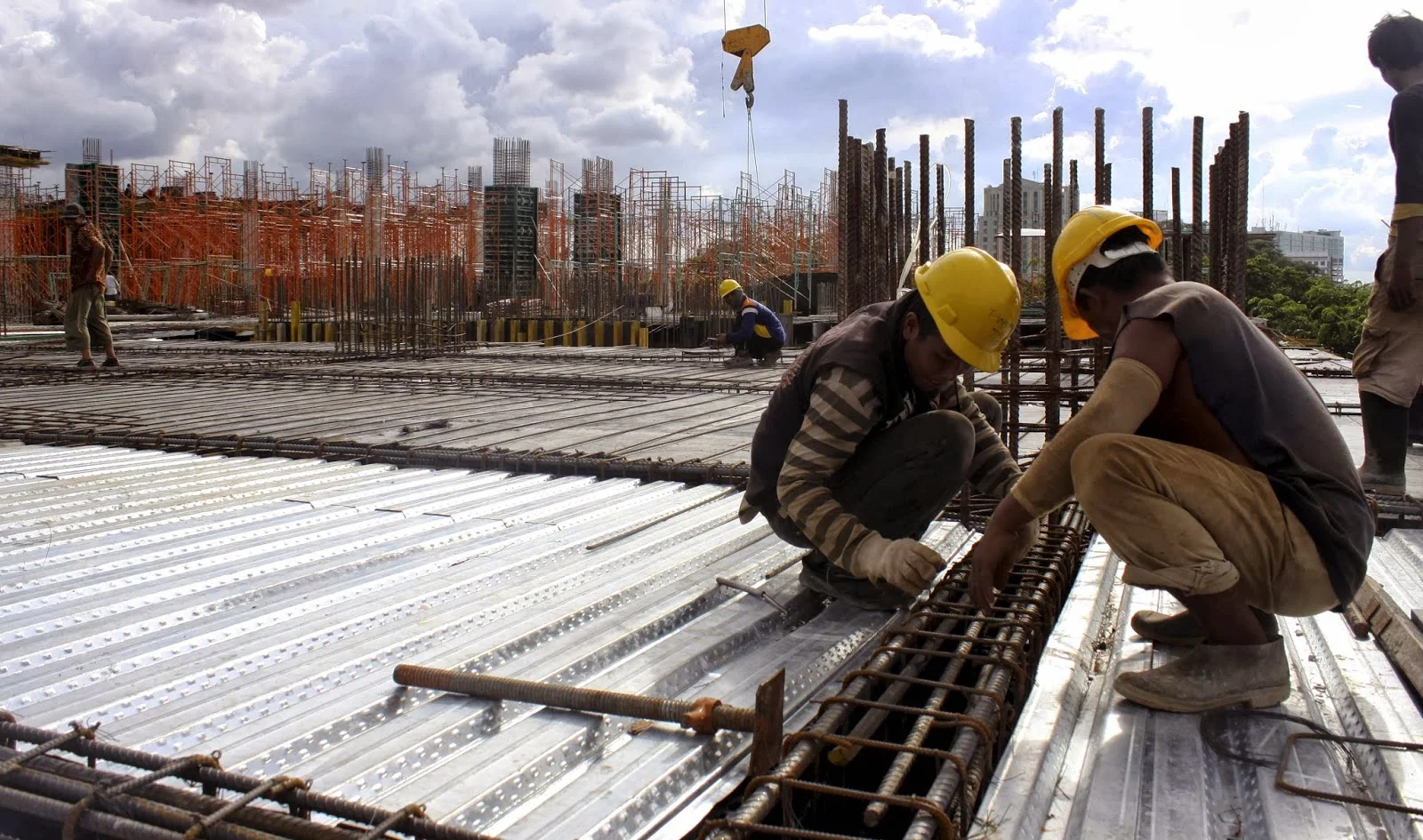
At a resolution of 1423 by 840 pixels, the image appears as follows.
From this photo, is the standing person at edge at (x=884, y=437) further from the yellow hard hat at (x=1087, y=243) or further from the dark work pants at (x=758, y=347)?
the dark work pants at (x=758, y=347)

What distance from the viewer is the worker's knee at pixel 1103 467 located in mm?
1937

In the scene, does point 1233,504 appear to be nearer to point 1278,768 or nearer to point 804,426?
point 1278,768

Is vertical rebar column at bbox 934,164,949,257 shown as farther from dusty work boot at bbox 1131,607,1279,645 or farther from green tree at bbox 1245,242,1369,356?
green tree at bbox 1245,242,1369,356

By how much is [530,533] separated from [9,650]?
149 cm

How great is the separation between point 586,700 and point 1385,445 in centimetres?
353

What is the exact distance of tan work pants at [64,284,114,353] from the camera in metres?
10.4

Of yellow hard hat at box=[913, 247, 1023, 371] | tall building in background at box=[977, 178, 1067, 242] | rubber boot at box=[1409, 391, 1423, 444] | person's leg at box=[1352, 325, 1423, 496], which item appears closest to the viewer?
yellow hard hat at box=[913, 247, 1023, 371]

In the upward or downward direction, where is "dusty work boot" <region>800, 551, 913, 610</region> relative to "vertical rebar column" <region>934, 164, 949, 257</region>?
downward

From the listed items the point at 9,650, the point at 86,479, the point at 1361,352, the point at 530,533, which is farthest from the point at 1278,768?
the point at 86,479

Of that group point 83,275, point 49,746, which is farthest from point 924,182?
point 83,275

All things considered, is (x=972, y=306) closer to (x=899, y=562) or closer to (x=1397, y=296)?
(x=899, y=562)

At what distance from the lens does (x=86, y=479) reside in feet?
14.4

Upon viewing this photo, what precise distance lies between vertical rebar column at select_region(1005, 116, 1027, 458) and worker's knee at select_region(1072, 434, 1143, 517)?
198cm

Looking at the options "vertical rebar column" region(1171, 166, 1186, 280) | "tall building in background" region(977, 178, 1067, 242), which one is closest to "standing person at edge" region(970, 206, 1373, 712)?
"vertical rebar column" region(1171, 166, 1186, 280)
